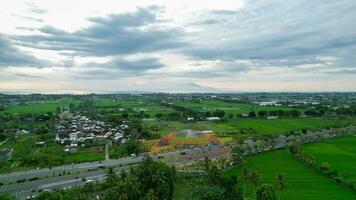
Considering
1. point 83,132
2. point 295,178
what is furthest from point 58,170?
point 83,132

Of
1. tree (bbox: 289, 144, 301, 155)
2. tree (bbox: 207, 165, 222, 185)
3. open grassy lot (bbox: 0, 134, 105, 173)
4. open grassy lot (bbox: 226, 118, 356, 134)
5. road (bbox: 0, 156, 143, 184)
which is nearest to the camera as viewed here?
tree (bbox: 207, 165, 222, 185)

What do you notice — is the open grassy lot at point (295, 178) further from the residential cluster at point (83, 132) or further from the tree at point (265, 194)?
the residential cluster at point (83, 132)

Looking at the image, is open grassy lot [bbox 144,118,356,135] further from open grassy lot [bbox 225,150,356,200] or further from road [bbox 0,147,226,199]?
open grassy lot [bbox 225,150,356,200]

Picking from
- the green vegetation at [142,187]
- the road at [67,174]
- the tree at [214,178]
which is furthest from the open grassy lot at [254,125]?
the green vegetation at [142,187]

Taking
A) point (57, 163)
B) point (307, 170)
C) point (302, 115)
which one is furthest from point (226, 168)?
point (302, 115)

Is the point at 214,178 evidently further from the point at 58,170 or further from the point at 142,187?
the point at 58,170

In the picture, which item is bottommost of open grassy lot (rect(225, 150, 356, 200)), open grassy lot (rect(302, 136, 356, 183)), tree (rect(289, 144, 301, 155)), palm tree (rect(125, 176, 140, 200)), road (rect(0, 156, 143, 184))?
road (rect(0, 156, 143, 184))

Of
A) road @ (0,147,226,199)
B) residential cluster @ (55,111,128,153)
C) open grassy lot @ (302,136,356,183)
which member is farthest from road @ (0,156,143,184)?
open grassy lot @ (302,136,356,183)
